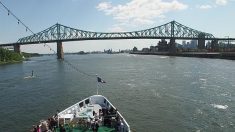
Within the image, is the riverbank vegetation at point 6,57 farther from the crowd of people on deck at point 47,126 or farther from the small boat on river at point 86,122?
the crowd of people on deck at point 47,126

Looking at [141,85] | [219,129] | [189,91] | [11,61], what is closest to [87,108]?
[219,129]

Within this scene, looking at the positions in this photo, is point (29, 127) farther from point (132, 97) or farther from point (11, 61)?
point (11, 61)

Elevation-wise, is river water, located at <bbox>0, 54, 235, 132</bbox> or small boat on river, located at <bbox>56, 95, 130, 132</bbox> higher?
small boat on river, located at <bbox>56, 95, 130, 132</bbox>

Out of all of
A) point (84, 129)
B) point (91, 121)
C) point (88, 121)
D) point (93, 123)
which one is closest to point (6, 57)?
point (88, 121)

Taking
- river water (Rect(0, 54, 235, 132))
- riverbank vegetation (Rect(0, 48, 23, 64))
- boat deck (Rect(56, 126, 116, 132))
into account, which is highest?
riverbank vegetation (Rect(0, 48, 23, 64))

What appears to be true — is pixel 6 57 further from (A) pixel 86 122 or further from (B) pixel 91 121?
(B) pixel 91 121

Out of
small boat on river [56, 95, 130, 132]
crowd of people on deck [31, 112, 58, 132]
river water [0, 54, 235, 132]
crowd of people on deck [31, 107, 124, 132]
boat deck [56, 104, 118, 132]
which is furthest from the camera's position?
river water [0, 54, 235, 132]

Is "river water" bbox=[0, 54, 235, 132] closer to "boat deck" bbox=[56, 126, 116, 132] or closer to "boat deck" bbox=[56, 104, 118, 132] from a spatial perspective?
"boat deck" bbox=[56, 104, 118, 132]

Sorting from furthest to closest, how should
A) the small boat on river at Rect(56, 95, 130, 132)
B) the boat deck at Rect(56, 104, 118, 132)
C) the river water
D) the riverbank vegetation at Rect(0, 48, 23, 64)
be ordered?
the riverbank vegetation at Rect(0, 48, 23, 64) → the river water → the boat deck at Rect(56, 104, 118, 132) → the small boat on river at Rect(56, 95, 130, 132)

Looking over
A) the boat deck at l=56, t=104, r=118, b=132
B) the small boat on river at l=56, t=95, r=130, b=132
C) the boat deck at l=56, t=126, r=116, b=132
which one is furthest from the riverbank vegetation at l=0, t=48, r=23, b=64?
the boat deck at l=56, t=126, r=116, b=132

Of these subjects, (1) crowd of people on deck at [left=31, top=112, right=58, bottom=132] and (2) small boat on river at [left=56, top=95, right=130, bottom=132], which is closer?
(1) crowd of people on deck at [left=31, top=112, right=58, bottom=132]

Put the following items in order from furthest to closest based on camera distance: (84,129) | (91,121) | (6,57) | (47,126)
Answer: (6,57) < (91,121) < (84,129) < (47,126)
